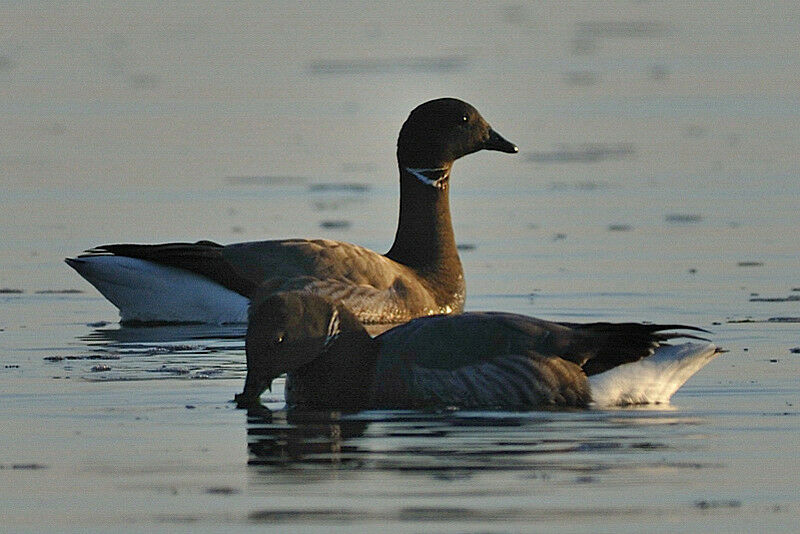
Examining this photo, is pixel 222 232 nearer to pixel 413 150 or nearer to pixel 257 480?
pixel 413 150

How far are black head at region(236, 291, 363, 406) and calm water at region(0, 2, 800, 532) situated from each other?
0.81 feet

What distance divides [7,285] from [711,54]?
1637 cm

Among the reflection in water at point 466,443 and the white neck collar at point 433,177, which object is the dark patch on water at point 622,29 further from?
the reflection in water at point 466,443

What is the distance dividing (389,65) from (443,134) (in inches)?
481

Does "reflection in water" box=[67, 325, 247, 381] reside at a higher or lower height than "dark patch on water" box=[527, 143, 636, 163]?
lower

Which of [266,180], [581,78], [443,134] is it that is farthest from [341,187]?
[581,78]

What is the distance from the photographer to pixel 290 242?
15055mm

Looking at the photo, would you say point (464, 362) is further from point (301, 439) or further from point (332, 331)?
point (301, 439)

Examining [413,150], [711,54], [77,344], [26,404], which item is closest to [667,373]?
[26,404]

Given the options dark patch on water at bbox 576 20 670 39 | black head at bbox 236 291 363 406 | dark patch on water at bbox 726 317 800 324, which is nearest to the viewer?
black head at bbox 236 291 363 406

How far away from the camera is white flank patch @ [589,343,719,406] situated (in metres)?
10.8

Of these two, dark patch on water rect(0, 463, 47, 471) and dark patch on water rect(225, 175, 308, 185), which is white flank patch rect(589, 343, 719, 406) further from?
dark patch on water rect(225, 175, 308, 185)

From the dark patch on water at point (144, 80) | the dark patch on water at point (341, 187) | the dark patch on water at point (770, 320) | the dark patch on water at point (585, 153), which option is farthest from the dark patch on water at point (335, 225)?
the dark patch on water at point (144, 80)

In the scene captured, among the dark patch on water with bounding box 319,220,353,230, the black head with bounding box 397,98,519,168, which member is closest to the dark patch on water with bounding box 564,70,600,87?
the dark patch on water with bounding box 319,220,353,230
